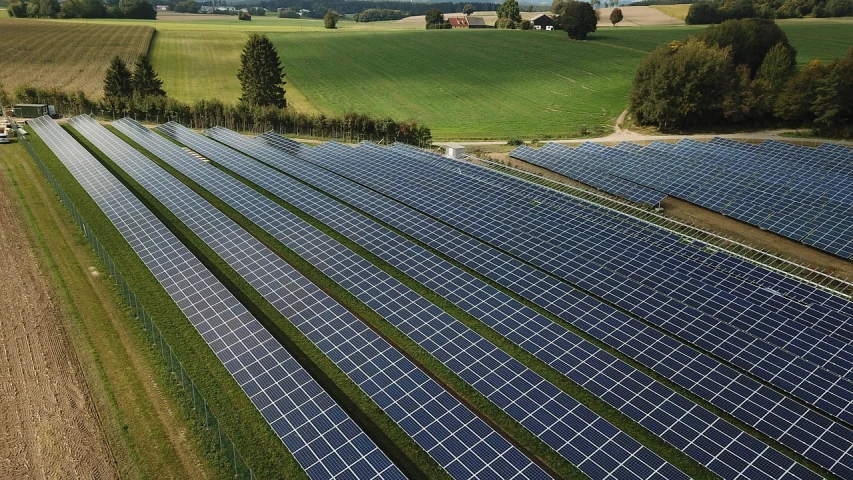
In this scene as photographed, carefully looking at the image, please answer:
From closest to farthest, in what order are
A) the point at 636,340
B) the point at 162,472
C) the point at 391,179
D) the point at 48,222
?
the point at 162,472 < the point at 636,340 < the point at 48,222 < the point at 391,179

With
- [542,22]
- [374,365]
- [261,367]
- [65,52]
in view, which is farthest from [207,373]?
[542,22]

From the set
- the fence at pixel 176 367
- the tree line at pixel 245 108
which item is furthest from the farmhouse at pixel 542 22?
the fence at pixel 176 367

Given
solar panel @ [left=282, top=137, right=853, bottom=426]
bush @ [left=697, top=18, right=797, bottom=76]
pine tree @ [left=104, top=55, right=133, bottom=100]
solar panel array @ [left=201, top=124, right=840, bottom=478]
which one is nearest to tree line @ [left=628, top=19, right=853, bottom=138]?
bush @ [left=697, top=18, right=797, bottom=76]

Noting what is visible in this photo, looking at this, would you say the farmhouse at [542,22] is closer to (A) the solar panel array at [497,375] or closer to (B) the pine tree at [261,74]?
(B) the pine tree at [261,74]

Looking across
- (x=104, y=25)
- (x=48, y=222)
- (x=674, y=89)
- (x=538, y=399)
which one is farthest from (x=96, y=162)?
(x=104, y=25)

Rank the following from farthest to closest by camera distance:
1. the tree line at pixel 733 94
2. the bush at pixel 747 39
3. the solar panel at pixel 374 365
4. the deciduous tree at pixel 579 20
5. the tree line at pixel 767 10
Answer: the tree line at pixel 767 10, the deciduous tree at pixel 579 20, the bush at pixel 747 39, the tree line at pixel 733 94, the solar panel at pixel 374 365

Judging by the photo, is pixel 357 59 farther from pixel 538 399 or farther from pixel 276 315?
pixel 538 399
